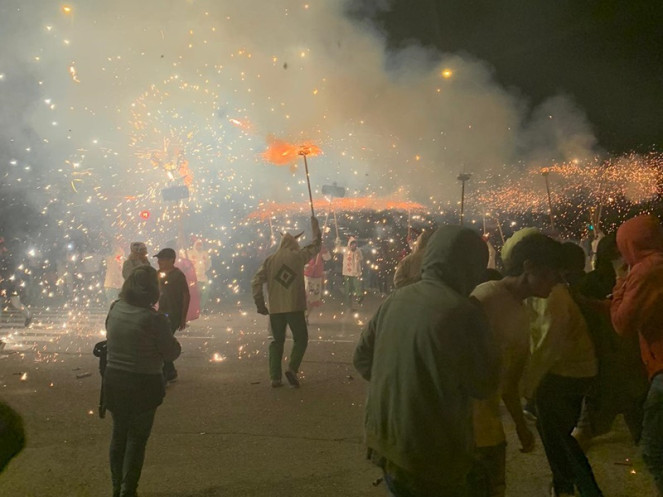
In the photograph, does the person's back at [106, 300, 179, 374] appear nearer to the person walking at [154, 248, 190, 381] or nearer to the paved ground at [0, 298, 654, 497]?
the paved ground at [0, 298, 654, 497]

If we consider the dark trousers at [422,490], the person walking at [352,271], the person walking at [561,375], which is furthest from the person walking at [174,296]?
the person walking at [352,271]

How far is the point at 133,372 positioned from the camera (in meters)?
3.44

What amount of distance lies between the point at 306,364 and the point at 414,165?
26.1 ft

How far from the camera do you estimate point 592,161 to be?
1304cm

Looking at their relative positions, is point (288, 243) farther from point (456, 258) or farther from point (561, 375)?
point (456, 258)

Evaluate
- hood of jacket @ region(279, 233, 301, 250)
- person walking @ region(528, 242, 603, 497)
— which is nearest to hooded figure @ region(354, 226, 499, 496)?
person walking @ region(528, 242, 603, 497)

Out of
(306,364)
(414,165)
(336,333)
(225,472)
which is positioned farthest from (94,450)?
(414,165)

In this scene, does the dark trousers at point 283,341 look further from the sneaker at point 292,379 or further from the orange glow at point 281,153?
the orange glow at point 281,153

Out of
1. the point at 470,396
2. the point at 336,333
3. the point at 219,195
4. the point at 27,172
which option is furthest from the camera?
the point at 219,195

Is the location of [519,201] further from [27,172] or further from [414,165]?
[27,172]

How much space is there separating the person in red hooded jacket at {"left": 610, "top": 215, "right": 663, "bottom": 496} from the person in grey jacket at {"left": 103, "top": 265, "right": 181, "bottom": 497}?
262cm

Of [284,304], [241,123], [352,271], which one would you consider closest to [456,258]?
[284,304]

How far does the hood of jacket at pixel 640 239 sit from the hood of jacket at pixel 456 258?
4.20 ft

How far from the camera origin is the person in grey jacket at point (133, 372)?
3.42 m
